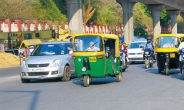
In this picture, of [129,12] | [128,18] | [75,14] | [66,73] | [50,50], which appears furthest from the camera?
[128,18]

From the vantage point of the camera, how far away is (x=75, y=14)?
158 feet

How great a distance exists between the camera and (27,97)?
14867mm

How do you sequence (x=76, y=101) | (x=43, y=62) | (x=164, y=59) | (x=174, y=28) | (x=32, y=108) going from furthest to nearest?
(x=174, y=28), (x=164, y=59), (x=43, y=62), (x=76, y=101), (x=32, y=108)

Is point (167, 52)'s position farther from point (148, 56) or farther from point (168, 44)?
point (148, 56)

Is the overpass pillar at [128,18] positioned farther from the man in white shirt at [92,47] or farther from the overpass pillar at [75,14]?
the man in white shirt at [92,47]

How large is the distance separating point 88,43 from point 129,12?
4829 cm

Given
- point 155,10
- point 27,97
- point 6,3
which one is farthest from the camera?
point 155,10

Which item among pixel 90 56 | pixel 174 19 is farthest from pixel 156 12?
pixel 90 56

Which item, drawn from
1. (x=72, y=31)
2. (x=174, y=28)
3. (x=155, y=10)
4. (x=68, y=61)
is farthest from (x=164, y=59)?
(x=174, y=28)

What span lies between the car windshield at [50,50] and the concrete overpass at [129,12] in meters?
26.7

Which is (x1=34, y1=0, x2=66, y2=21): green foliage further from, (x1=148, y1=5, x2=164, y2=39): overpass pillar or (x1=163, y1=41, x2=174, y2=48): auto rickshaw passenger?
(x1=163, y1=41, x2=174, y2=48): auto rickshaw passenger

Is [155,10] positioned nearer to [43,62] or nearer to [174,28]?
[174,28]

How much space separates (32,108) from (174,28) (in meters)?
75.4

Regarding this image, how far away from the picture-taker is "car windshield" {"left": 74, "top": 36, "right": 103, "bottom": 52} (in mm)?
17922
